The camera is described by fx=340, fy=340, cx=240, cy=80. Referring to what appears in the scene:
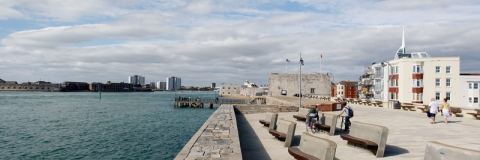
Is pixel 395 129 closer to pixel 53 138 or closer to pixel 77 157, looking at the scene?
pixel 77 157

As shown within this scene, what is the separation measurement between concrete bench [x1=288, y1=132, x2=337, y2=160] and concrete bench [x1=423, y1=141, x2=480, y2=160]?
70.5 inches

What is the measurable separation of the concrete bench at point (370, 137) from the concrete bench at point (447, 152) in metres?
2.48

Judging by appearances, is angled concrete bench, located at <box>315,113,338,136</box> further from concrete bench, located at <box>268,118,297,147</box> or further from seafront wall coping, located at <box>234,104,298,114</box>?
seafront wall coping, located at <box>234,104,298,114</box>

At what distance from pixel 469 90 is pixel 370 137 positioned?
151ft

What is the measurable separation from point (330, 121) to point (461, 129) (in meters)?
6.01

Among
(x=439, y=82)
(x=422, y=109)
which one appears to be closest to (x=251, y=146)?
(x=422, y=109)

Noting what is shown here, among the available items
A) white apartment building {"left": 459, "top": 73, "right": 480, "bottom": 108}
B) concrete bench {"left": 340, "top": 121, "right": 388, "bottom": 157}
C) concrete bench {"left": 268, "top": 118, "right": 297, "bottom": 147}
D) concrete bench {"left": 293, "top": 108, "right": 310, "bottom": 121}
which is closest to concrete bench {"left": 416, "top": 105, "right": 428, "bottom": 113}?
concrete bench {"left": 293, "top": 108, "right": 310, "bottom": 121}

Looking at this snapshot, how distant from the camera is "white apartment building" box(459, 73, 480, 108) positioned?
152ft

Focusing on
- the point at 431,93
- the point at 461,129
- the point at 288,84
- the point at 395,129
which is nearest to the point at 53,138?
the point at 395,129

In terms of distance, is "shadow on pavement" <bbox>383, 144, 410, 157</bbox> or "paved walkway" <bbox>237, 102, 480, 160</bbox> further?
"paved walkway" <bbox>237, 102, 480, 160</bbox>

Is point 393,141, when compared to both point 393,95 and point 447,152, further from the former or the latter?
point 393,95

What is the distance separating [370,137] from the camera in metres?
9.70

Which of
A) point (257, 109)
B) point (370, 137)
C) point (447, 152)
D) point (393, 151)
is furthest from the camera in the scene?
point (257, 109)

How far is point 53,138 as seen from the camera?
86.0ft
